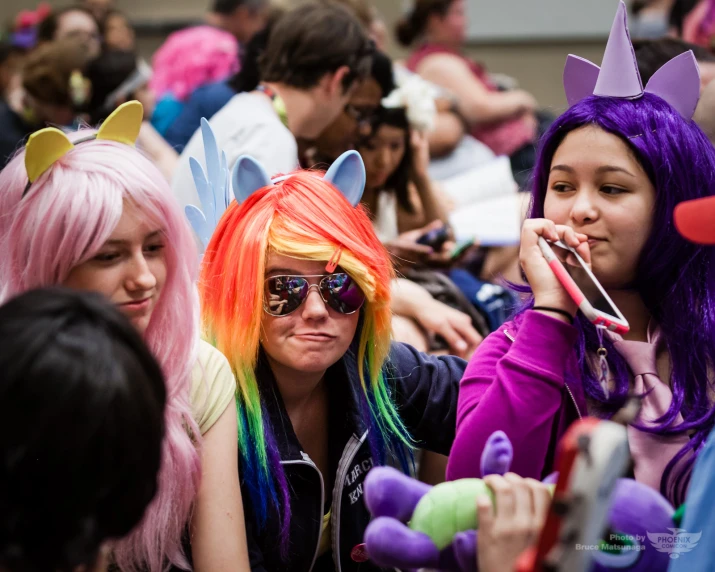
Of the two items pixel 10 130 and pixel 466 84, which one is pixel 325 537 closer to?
pixel 10 130

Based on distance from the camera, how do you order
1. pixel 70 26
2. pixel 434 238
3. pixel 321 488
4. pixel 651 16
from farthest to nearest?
1. pixel 651 16
2. pixel 70 26
3. pixel 434 238
4. pixel 321 488

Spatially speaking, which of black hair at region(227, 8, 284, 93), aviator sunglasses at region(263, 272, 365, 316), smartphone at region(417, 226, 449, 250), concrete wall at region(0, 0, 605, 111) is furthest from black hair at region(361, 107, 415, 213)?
concrete wall at region(0, 0, 605, 111)

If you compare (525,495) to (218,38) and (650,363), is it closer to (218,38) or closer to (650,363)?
(650,363)

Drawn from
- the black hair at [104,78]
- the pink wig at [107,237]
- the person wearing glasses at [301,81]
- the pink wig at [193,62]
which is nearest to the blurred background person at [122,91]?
the black hair at [104,78]

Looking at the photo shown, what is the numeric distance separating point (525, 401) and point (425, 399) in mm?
612

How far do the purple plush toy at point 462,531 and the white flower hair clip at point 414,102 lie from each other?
2498 millimetres

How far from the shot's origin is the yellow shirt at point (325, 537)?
2104mm

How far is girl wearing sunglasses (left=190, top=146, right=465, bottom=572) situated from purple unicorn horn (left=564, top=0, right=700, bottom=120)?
1.63 feet

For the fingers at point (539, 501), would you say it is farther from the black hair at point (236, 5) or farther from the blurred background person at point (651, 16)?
the black hair at point (236, 5)

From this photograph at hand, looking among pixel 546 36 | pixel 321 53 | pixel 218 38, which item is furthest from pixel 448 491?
pixel 546 36

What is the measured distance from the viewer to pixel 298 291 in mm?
1951

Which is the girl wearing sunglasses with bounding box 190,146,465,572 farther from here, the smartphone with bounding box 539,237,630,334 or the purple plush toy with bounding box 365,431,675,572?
the purple plush toy with bounding box 365,431,675,572

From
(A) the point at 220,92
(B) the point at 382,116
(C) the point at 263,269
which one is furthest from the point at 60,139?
(A) the point at 220,92

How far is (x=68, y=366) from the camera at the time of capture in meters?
1.11
